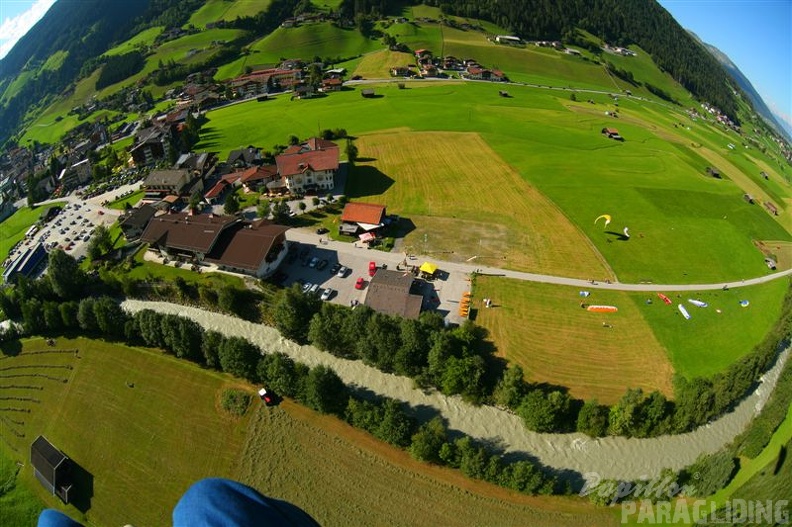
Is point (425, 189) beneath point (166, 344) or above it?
above

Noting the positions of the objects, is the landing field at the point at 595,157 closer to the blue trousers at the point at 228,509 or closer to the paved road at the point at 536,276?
the paved road at the point at 536,276

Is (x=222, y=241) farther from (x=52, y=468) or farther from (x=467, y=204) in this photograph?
(x=467, y=204)

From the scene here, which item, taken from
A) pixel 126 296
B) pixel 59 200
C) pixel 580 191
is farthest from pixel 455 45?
pixel 126 296

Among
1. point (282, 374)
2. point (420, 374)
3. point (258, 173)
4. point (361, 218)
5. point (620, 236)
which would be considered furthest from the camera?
point (258, 173)

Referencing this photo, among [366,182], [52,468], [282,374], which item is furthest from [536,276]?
[52,468]

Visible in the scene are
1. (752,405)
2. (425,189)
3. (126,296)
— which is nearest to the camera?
(752,405)

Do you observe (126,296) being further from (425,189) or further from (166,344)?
(425,189)

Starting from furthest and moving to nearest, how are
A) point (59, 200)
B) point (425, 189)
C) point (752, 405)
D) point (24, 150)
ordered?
point (24, 150) → point (59, 200) → point (425, 189) → point (752, 405)

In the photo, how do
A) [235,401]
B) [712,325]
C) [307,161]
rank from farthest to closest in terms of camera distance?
[307,161]
[712,325]
[235,401]
